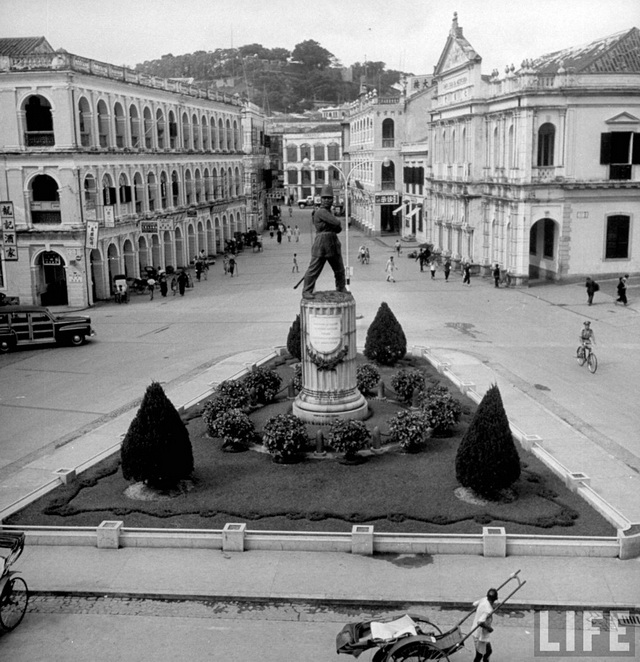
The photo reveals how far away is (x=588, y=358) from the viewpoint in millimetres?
28594

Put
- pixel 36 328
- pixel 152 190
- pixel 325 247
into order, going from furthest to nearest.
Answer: pixel 152 190
pixel 36 328
pixel 325 247

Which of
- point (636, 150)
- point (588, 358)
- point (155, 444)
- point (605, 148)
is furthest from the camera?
point (636, 150)

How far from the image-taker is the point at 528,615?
13328mm

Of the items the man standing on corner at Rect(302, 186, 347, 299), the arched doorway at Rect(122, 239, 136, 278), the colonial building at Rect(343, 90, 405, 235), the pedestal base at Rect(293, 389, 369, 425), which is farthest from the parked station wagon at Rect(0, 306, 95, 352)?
the colonial building at Rect(343, 90, 405, 235)

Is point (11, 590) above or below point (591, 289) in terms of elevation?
below

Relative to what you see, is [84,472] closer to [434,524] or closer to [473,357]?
[434,524]

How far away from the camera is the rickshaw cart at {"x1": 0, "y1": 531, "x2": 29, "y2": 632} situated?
1305 cm

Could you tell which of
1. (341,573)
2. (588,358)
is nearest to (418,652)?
A: (341,573)

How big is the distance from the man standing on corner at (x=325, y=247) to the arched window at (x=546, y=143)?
90.7 ft

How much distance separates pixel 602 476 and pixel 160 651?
1062 cm

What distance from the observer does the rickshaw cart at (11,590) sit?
514 inches

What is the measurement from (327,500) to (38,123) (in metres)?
34.0

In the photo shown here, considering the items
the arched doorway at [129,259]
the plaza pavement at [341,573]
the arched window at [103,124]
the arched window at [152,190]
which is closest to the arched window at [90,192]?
the arched window at [103,124]

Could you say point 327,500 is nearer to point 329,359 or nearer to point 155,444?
point 155,444
